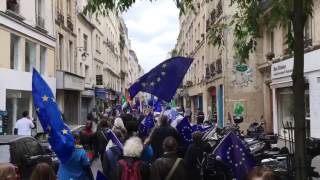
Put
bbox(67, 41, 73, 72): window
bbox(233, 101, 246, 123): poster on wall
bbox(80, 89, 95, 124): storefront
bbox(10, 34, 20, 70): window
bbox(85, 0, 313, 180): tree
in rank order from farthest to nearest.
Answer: bbox(80, 89, 95, 124): storefront < bbox(67, 41, 73, 72): window < bbox(233, 101, 246, 123): poster on wall < bbox(10, 34, 20, 70): window < bbox(85, 0, 313, 180): tree

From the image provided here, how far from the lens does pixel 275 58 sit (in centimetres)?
2453

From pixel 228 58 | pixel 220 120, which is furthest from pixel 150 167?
pixel 220 120

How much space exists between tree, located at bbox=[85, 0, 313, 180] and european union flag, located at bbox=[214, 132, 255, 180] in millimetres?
1456

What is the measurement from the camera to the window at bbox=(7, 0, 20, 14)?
2288cm

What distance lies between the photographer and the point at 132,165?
21.2ft

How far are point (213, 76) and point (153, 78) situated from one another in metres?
24.3

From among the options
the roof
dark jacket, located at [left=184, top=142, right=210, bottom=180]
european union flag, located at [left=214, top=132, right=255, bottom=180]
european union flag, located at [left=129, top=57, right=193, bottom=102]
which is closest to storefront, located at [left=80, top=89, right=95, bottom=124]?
european union flag, located at [left=129, top=57, right=193, bottom=102]

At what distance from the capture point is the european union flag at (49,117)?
21.9 feet

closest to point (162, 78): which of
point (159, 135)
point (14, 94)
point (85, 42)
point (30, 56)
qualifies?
point (159, 135)

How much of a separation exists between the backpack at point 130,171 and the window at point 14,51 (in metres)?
18.1

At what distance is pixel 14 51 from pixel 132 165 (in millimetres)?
18831

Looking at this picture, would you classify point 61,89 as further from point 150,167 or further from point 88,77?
point 150,167

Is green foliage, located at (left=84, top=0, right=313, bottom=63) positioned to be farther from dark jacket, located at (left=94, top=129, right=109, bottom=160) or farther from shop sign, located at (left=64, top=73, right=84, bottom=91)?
shop sign, located at (left=64, top=73, right=84, bottom=91)

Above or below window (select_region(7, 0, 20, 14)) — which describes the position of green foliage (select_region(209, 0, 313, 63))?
below
